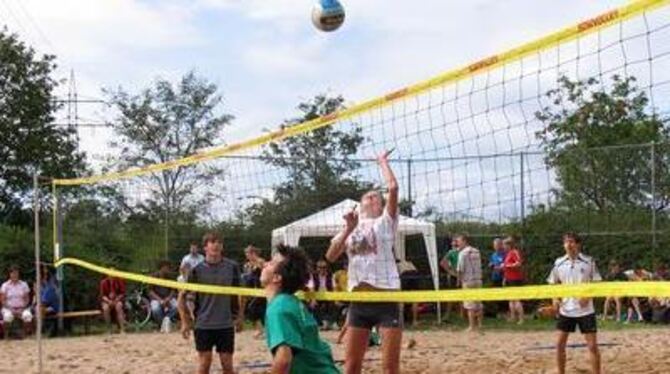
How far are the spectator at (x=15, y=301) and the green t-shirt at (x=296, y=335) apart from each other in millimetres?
12535

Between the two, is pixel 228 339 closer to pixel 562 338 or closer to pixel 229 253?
pixel 562 338

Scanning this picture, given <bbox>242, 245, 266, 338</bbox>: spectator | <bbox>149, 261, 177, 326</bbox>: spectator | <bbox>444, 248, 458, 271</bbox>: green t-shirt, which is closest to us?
<bbox>242, 245, 266, 338</bbox>: spectator

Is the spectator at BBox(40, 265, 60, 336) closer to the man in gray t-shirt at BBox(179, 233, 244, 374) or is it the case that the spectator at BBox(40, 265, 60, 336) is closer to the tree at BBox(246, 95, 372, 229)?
the tree at BBox(246, 95, 372, 229)

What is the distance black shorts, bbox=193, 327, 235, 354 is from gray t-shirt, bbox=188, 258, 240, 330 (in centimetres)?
4

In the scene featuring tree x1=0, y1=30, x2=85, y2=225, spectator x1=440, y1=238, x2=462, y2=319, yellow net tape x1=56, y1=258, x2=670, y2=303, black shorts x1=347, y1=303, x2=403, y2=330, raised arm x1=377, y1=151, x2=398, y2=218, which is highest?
tree x1=0, y1=30, x2=85, y2=225

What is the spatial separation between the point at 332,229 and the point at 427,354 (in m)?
4.48

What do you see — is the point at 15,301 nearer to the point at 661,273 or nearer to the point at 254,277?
the point at 254,277

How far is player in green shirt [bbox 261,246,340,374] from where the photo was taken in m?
4.48

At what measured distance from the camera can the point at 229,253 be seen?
15781mm

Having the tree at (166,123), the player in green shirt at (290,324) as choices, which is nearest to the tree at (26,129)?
the tree at (166,123)

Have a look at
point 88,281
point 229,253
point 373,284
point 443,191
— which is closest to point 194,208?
point 229,253

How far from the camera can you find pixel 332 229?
53.6 feet

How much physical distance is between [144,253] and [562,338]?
29.0 feet

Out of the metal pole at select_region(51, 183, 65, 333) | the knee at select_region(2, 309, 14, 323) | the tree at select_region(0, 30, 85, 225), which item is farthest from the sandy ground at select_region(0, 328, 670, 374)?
the tree at select_region(0, 30, 85, 225)
